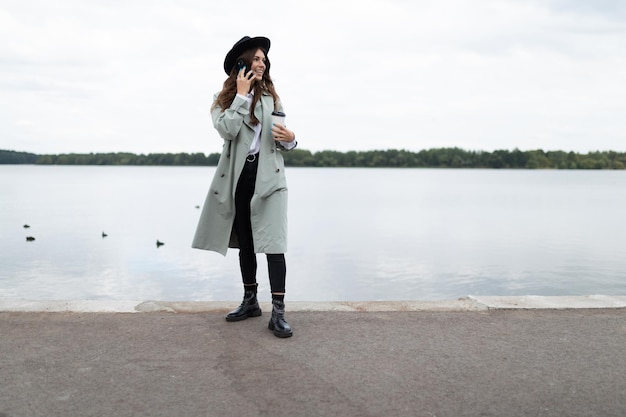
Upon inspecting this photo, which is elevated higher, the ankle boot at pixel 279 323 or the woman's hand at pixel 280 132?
the woman's hand at pixel 280 132

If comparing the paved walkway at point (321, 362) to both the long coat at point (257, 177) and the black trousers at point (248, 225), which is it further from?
the long coat at point (257, 177)

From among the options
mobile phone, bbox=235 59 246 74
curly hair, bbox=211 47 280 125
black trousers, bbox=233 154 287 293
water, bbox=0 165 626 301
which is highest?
mobile phone, bbox=235 59 246 74

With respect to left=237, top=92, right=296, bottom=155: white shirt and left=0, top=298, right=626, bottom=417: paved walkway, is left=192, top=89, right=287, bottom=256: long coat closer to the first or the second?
left=237, top=92, right=296, bottom=155: white shirt

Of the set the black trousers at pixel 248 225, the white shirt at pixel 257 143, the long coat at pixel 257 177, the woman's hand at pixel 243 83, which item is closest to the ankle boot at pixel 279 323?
the black trousers at pixel 248 225

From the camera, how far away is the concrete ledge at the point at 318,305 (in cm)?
481

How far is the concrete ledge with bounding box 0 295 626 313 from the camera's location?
15.8 ft

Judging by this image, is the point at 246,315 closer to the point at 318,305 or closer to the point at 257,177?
the point at 318,305

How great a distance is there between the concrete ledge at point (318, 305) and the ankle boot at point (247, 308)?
0.25m

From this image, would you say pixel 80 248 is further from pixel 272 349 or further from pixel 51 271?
pixel 272 349

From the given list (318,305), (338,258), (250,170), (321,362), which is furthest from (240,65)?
(338,258)

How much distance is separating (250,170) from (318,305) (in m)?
1.33

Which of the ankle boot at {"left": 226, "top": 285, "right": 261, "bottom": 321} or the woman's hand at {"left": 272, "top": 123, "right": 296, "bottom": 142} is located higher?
the woman's hand at {"left": 272, "top": 123, "right": 296, "bottom": 142}

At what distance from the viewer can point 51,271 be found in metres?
15.5

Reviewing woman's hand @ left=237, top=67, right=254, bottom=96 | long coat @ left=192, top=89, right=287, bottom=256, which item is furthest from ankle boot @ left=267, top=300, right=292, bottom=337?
woman's hand @ left=237, top=67, right=254, bottom=96
